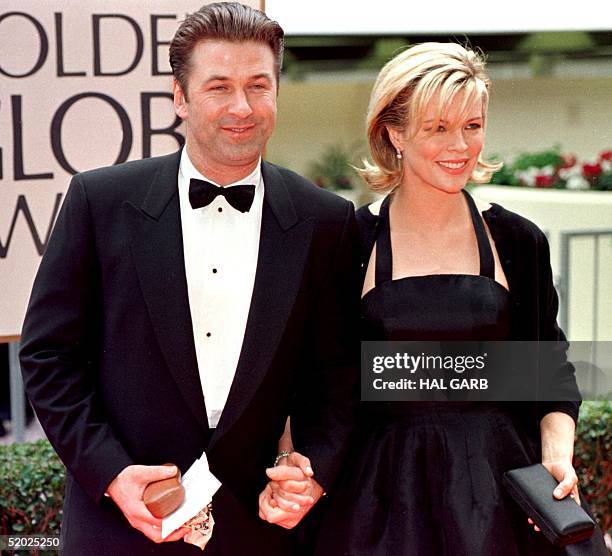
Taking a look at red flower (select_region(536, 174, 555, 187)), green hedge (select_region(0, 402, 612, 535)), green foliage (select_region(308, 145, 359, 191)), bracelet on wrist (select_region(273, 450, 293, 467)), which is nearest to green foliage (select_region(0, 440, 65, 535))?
green hedge (select_region(0, 402, 612, 535))

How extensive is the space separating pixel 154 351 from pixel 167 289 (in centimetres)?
11

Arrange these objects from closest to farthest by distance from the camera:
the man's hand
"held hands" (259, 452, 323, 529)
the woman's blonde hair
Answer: the man's hand, "held hands" (259, 452, 323, 529), the woman's blonde hair

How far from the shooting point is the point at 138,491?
1.65 meters

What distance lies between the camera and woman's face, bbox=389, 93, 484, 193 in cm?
204

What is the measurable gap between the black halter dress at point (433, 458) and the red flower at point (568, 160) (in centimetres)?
214

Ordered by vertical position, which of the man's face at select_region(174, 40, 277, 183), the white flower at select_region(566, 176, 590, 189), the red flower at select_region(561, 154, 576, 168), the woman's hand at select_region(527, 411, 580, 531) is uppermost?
the man's face at select_region(174, 40, 277, 183)

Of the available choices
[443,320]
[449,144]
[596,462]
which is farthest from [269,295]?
[596,462]

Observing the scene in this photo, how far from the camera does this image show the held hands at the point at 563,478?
1.91m

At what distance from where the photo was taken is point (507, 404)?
2088 mm

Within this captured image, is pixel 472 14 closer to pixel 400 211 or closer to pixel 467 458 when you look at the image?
pixel 400 211

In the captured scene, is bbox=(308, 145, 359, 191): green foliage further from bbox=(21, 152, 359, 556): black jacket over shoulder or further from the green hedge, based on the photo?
bbox=(21, 152, 359, 556): black jacket over shoulder

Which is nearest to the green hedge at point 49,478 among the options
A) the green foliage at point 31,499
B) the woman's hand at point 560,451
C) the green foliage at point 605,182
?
the green foliage at point 31,499

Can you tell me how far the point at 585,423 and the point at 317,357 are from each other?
1.53m

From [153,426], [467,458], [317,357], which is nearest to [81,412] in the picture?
[153,426]
